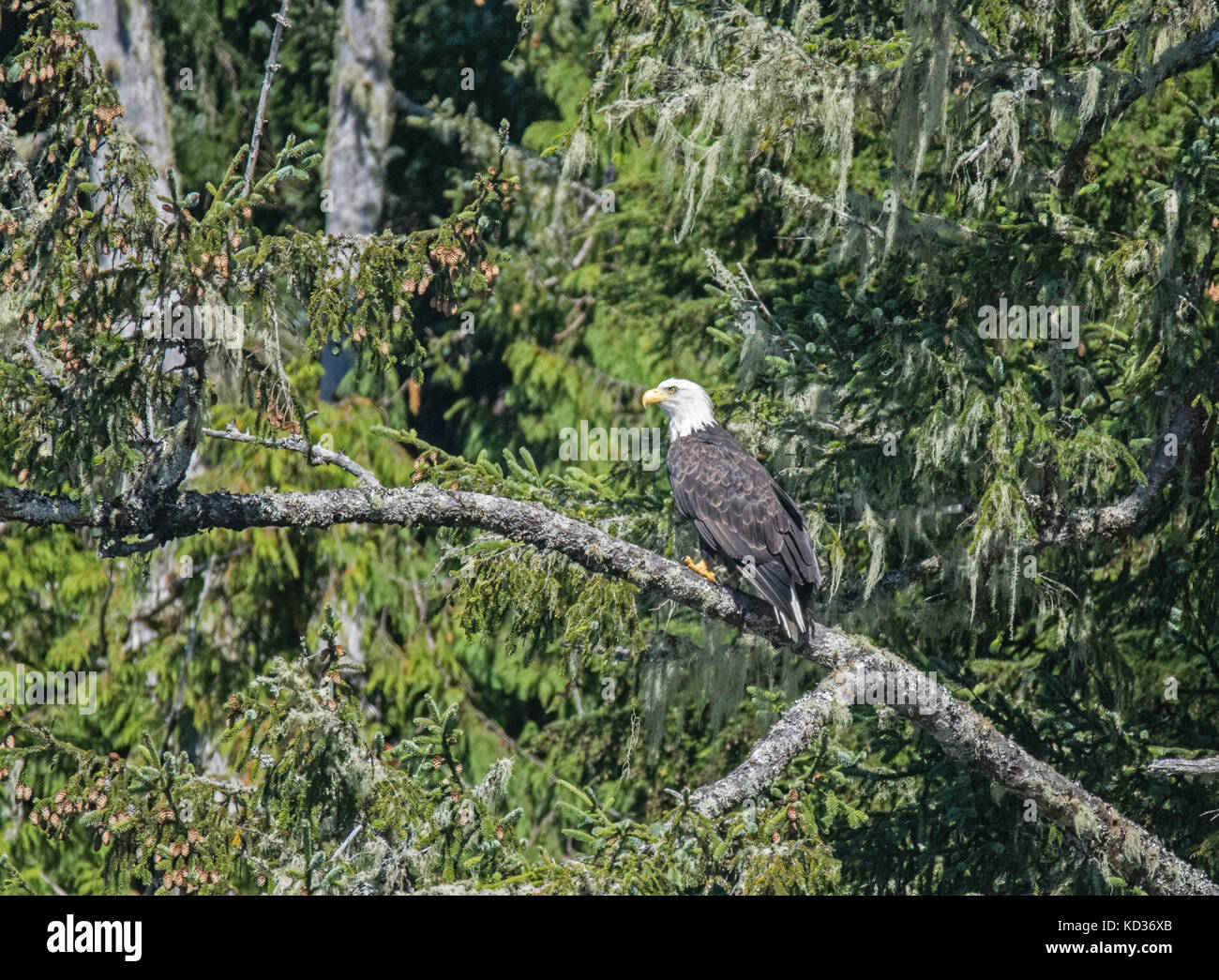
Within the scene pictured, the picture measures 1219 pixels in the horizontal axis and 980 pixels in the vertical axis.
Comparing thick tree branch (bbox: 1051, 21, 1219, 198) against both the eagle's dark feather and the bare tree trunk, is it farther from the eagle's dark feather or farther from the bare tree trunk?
the bare tree trunk

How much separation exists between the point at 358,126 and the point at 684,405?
20.1 feet

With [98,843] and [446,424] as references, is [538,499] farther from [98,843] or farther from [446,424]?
[446,424]

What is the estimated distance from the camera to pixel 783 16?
372 inches

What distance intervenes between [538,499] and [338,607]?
13.0 feet

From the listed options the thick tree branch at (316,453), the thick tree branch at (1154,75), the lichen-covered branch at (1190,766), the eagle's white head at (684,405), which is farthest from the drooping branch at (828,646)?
the thick tree branch at (1154,75)

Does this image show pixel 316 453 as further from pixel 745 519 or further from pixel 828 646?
pixel 828 646

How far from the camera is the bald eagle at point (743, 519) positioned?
6.29m

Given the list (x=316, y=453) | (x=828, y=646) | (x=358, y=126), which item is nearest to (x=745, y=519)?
(x=828, y=646)

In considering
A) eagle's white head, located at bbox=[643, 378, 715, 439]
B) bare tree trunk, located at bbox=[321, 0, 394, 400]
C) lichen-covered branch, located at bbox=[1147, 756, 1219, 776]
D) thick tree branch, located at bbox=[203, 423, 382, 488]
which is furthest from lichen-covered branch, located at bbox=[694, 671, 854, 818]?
bare tree trunk, located at bbox=[321, 0, 394, 400]

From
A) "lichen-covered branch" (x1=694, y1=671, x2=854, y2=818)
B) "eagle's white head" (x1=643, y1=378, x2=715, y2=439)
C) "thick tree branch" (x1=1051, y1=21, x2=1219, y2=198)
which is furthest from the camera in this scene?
"eagle's white head" (x1=643, y1=378, x2=715, y2=439)

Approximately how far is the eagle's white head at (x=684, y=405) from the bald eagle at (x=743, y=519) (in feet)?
0.05

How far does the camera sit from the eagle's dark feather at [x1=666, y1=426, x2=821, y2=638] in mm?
6305

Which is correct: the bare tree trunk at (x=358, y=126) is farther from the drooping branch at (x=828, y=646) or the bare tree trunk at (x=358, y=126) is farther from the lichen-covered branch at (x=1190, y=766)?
the lichen-covered branch at (x=1190, y=766)

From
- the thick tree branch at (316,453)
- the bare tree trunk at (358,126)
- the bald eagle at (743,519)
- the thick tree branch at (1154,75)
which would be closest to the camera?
the thick tree branch at (316,453)
